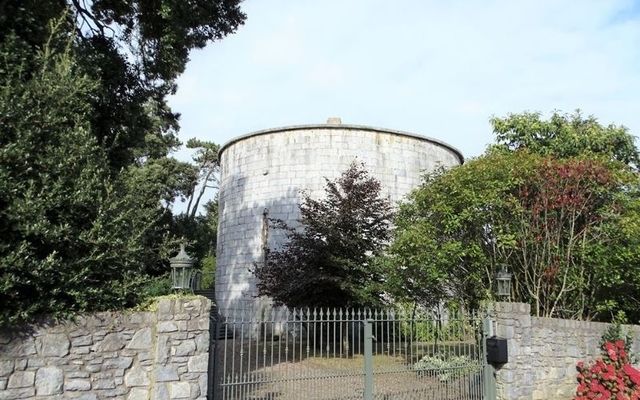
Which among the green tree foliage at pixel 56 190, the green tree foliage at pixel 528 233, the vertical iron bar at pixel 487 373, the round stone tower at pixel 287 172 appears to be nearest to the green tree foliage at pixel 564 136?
the round stone tower at pixel 287 172

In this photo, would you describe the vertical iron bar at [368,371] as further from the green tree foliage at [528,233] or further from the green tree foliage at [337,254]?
the green tree foliage at [337,254]

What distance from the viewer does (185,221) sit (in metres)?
27.3

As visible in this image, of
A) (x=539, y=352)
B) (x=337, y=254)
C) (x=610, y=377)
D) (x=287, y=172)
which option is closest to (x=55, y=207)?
(x=337, y=254)

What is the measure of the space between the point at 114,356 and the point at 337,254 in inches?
263

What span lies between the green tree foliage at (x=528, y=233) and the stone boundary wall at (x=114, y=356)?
4834mm

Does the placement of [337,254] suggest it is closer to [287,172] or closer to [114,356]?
[287,172]

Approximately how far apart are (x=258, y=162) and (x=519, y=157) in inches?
367

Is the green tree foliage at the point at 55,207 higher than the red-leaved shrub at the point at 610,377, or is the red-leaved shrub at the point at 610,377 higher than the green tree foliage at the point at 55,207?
the green tree foliage at the point at 55,207

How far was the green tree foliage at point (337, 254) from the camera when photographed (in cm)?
1120

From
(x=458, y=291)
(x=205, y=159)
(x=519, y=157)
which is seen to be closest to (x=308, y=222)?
(x=458, y=291)

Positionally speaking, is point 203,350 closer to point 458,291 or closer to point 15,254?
point 15,254

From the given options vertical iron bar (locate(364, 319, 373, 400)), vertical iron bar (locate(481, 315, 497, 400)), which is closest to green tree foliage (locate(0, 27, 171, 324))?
vertical iron bar (locate(364, 319, 373, 400))

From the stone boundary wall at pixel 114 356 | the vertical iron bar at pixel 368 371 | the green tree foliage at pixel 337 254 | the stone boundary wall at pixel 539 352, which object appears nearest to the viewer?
the stone boundary wall at pixel 114 356

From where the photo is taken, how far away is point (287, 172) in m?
15.9
